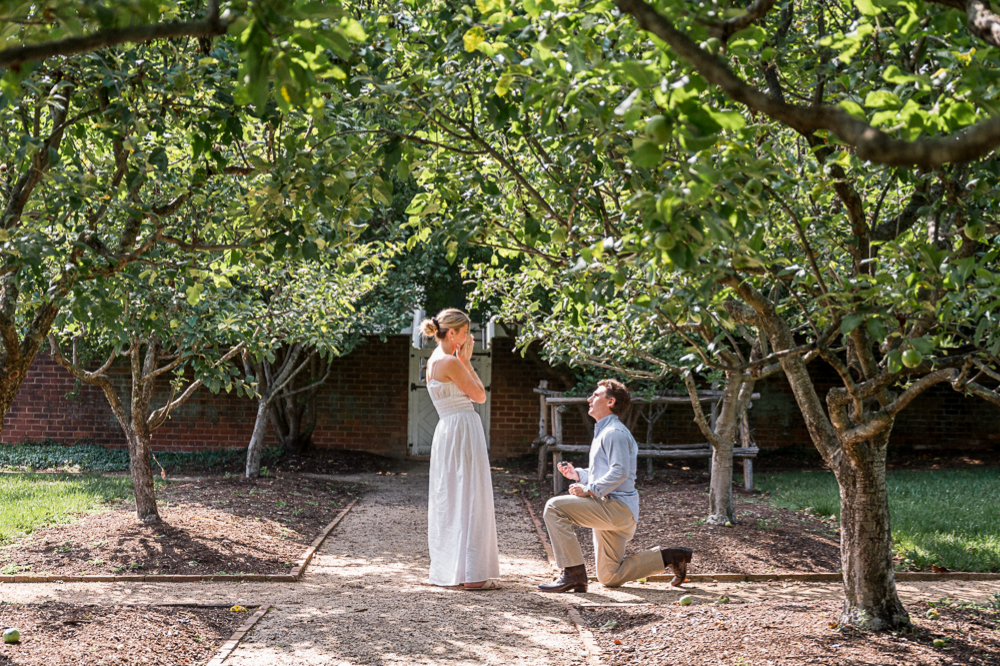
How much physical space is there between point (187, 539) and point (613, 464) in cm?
374

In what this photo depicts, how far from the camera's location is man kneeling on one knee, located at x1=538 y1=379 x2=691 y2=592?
18.4 feet

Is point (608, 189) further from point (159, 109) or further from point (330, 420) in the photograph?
point (330, 420)

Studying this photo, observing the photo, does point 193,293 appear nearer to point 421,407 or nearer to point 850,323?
point 850,323

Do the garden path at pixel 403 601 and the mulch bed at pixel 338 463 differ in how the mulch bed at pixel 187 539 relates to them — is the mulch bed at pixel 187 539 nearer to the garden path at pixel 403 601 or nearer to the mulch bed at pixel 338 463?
the garden path at pixel 403 601

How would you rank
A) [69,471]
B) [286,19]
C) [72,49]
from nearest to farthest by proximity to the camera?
1. [72,49]
2. [286,19]
3. [69,471]

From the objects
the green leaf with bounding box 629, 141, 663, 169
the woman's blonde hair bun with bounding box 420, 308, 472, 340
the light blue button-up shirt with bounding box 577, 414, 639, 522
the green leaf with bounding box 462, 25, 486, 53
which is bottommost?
the light blue button-up shirt with bounding box 577, 414, 639, 522

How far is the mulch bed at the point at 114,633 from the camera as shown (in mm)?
4020

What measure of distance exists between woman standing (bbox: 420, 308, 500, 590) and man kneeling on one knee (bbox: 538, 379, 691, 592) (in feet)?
1.53

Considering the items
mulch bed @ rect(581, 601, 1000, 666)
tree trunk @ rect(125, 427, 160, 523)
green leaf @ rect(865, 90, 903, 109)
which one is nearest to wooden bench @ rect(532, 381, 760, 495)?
tree trunk @ rect(125, 427, 160, 523)

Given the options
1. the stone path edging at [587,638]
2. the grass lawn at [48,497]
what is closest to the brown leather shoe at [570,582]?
the stone path edging at [587,638]

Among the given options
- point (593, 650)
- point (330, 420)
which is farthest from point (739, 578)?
point (330, 420)

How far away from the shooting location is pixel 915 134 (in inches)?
100

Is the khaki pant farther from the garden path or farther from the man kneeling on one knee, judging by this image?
the garden path

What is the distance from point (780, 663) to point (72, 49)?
371 centimetres
